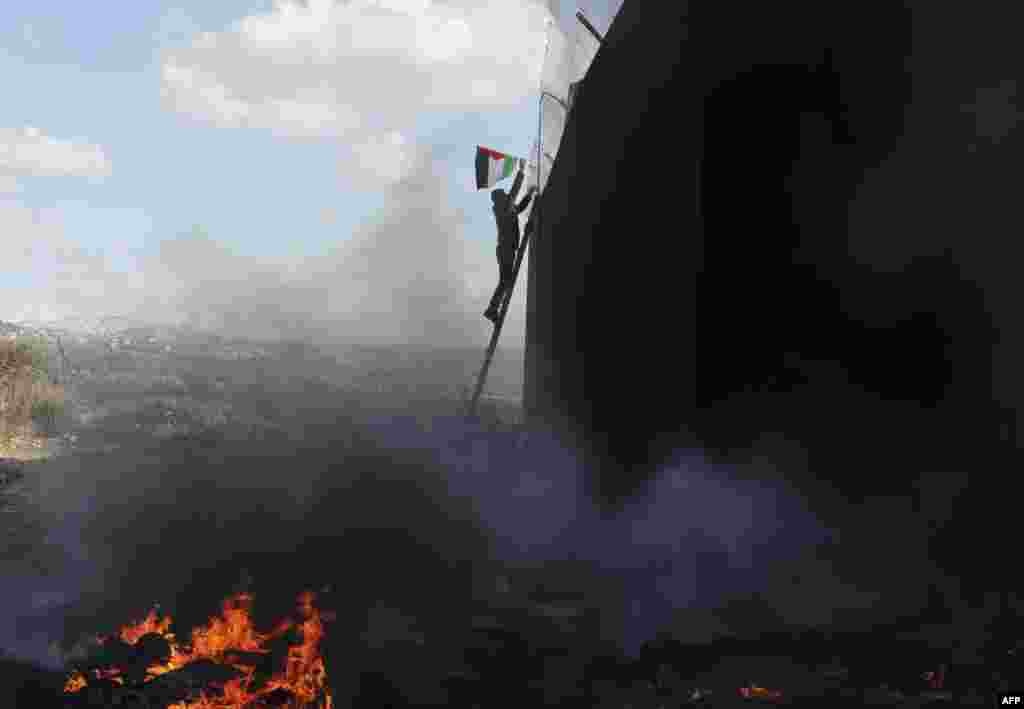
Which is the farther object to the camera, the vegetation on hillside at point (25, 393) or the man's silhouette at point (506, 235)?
the vegetation on hillside at point (25, 393)

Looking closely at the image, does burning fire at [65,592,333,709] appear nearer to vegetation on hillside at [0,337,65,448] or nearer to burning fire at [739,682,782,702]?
burning fire at [739,682,782,702]

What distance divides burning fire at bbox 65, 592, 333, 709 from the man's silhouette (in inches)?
310

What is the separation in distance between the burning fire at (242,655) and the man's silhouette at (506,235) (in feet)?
25.8

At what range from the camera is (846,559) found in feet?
23.7

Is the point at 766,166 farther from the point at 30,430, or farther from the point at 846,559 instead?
the point at 30,430

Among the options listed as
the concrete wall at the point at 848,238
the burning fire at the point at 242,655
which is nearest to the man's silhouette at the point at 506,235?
the concrete wall at the point at 848,238

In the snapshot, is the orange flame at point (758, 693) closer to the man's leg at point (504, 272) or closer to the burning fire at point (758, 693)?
the burning fire at point (758, 693)

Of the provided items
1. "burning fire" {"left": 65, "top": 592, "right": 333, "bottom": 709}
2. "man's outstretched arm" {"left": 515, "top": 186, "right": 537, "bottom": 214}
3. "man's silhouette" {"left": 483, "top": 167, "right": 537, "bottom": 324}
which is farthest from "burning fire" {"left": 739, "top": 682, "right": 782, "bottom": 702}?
"man's outstretched arm" {"left": 515, "top": 186, "right": 537, "bottom": 214}

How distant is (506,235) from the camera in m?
13.8

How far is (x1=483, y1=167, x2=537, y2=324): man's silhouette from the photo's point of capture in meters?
13.9

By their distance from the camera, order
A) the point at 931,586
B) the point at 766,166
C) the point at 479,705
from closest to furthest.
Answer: the point at 479,705 < the point at 931,586 < the point at 766,166

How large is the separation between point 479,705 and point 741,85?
563 cm

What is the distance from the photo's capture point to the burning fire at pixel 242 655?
5.38m

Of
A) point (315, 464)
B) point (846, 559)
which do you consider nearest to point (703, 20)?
point (846, 559)
